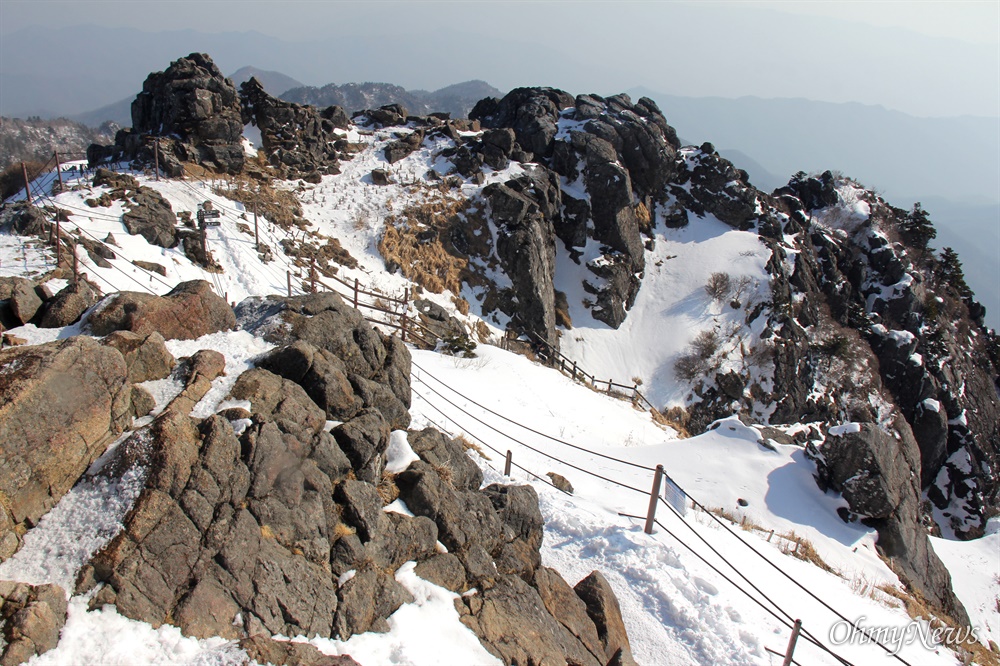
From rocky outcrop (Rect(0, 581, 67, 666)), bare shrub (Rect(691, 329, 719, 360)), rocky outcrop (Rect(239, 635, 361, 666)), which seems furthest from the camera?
bare shrub (Rect(691, 329, 719, 360))

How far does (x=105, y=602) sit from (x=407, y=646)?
257 centimetres

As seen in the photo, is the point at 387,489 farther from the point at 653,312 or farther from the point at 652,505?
the point at 653,312

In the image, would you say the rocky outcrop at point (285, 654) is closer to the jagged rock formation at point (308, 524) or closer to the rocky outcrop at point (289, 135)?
the jagged rock formation at point (308, 524)

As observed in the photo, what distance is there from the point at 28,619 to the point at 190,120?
1145 inches

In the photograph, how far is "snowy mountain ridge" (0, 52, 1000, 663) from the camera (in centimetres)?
864

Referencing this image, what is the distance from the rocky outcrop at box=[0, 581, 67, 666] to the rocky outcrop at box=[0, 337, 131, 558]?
22.0 inches

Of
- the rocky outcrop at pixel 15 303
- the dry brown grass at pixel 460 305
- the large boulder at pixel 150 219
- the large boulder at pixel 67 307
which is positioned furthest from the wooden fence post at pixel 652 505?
the dry brown grass at pixel 460 305

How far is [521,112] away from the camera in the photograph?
40062 mm

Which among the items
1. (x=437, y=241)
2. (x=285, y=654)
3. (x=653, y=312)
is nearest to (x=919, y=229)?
(x=653, y=312)

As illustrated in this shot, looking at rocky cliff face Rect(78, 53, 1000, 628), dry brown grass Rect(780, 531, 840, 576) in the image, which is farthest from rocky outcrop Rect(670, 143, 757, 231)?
dry brown grass Rect(780, 531, 840, 576)

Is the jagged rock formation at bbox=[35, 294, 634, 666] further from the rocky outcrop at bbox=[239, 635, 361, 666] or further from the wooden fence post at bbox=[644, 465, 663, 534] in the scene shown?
the wooden fence post at bbox=[644, 465, 663, 534]

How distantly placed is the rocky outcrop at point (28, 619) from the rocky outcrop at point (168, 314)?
3434mm

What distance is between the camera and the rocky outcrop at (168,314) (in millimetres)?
6711

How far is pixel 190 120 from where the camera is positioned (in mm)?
26359
